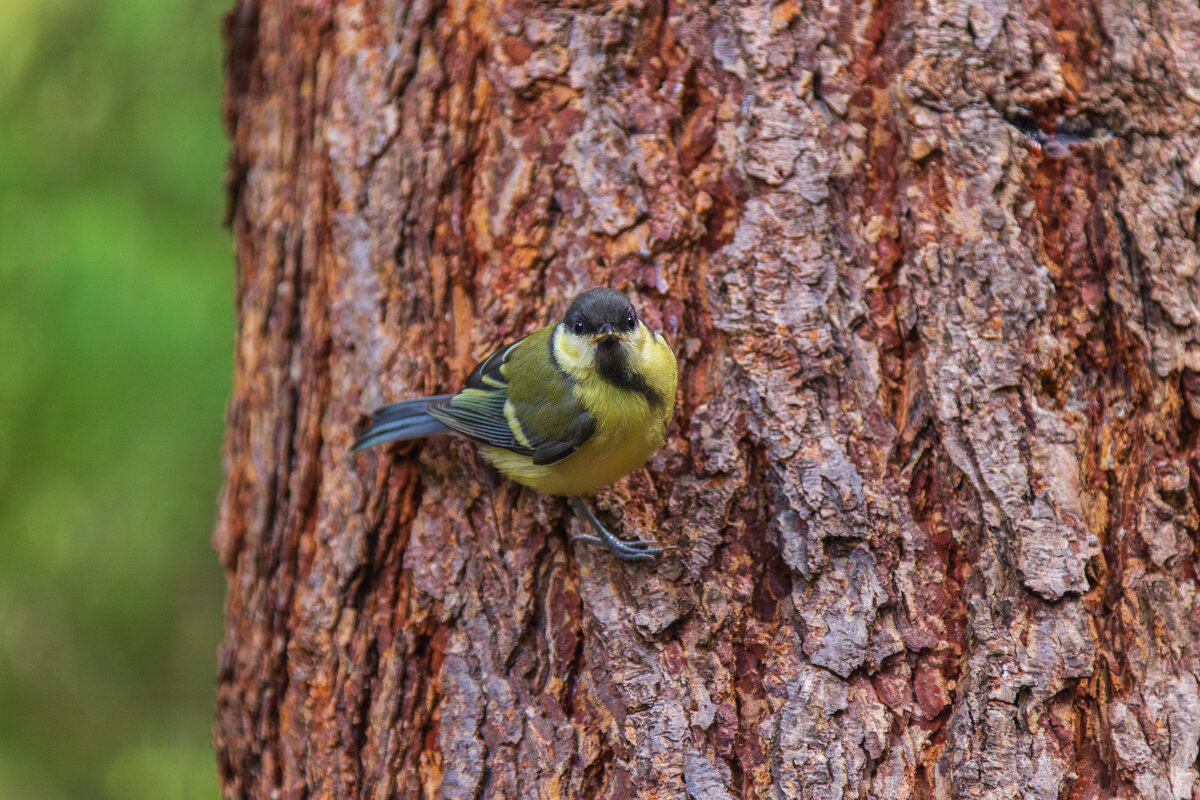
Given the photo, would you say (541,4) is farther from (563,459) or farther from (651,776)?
(651,776)

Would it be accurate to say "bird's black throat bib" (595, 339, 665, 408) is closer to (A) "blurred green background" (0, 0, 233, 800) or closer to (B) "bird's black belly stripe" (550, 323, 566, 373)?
(B) "bird's black belly stripe" (550, 323, 566, 373)

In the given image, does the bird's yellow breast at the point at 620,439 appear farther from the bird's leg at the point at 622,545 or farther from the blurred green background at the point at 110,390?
the blurred green background at the point at 110,390

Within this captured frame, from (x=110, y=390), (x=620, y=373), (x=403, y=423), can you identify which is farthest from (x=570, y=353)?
(x=110, y=390)


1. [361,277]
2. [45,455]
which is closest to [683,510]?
[361,277]

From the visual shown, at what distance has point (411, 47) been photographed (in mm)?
2811

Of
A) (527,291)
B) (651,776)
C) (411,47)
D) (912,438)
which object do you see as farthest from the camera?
(411,47)

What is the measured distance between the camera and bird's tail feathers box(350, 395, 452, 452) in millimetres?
2500

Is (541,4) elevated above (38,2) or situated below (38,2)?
below

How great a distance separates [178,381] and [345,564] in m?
1.89

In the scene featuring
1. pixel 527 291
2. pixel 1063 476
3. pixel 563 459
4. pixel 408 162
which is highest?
pixel 408 162

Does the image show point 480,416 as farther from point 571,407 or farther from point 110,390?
point 110,390

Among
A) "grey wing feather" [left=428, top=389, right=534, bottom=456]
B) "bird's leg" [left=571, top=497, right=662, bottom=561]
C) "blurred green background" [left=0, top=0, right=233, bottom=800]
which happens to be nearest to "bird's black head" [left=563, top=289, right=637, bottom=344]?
"grey wing feather" [left=428, top=389, right=534, bottom=456]

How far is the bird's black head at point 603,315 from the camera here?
7.86 ft

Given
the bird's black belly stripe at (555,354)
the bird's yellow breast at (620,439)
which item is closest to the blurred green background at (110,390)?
the bird's black belly stripe at (555,354)
